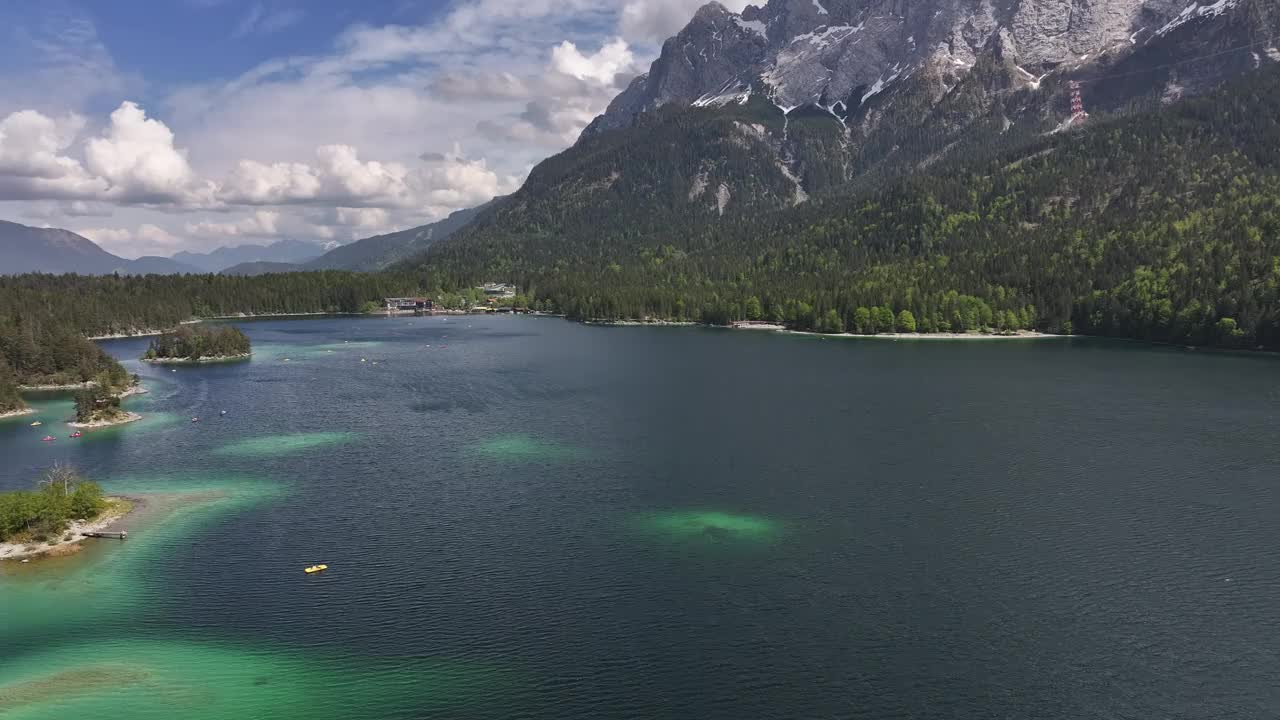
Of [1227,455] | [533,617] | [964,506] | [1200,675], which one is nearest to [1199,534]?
[964,506]

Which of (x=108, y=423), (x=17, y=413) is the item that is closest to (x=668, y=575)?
(x=108, y=423)

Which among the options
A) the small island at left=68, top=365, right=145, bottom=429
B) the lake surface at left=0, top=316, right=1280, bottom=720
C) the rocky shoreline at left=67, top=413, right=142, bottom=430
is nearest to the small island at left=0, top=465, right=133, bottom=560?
the lake surface at left=0, top=316, right=1280, bottom=720

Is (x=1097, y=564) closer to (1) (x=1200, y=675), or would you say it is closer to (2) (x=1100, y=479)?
(1) (x=1200, y=675)

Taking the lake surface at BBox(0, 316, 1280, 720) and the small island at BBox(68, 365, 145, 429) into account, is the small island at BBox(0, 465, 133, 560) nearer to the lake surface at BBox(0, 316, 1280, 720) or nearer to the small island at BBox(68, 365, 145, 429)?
the lake surface at BBox(0, 316, 1280, 720)

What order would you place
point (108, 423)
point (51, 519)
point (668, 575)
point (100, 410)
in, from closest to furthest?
1. point (668, 575)
2. point (51, 519)
3. point (108, 423)
4. point (100, 410)

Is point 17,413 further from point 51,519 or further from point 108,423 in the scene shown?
point 51,519

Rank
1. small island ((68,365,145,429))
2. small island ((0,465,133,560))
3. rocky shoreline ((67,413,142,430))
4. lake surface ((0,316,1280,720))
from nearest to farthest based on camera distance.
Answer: lake surface ((0,316,1280,720)) → small island ((0,465,133,560)) → rocky shoreline ((67,413,142,430)) → small island ((68,365,145,429))
